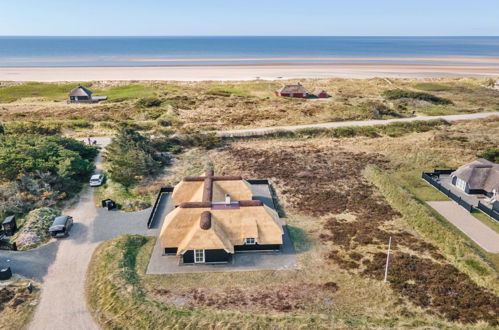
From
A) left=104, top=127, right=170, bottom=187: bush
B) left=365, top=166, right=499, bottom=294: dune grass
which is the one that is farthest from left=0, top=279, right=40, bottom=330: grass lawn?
left=365, top=166, right=499, bottom=294: dune grass

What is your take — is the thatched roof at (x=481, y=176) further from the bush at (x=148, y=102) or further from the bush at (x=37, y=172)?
the bush at (x=148, y=102)

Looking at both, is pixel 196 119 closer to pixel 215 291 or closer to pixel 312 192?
pixel 312 192

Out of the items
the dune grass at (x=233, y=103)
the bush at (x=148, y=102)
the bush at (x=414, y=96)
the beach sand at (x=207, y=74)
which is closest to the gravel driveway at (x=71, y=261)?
the dune grass at (x=233, y=103)

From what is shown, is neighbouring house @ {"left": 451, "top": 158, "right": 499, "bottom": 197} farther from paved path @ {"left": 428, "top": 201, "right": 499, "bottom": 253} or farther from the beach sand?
the beach sand

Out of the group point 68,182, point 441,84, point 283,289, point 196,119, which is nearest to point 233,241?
point 283,289

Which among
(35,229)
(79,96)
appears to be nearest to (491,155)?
(35,229)
